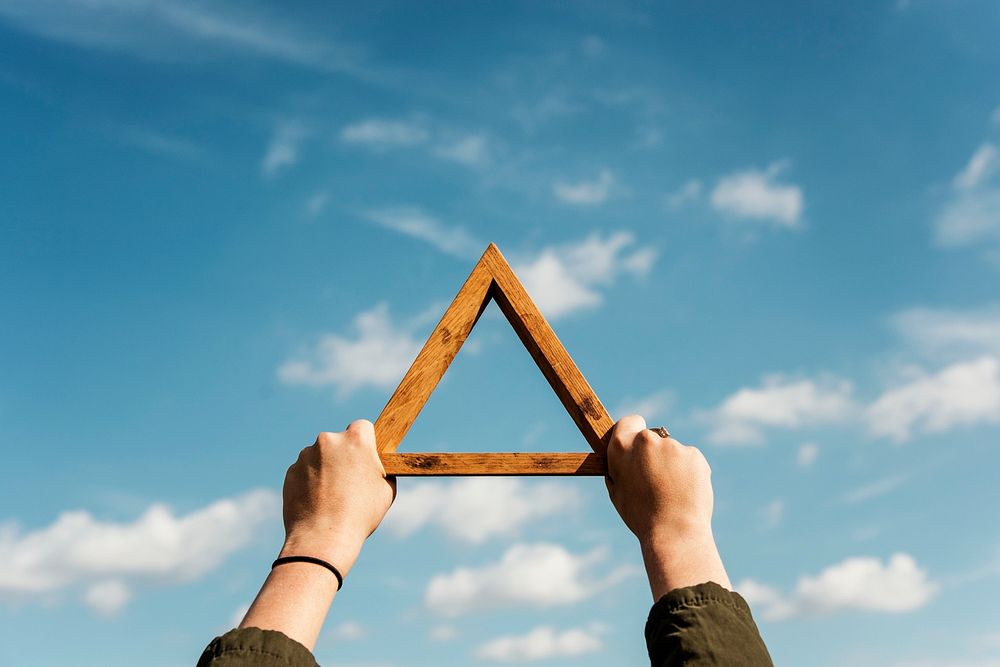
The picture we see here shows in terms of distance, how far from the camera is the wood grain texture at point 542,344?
4.28m

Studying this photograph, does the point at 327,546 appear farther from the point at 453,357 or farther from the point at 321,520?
the point at 453,357

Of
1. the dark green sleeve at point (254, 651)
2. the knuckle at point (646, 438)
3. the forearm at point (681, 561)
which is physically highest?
the knuckle at point (646, 438)

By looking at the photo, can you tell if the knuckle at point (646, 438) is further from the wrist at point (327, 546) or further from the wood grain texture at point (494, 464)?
the wrist at point (327, 546)

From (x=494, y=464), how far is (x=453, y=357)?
0.60 metres

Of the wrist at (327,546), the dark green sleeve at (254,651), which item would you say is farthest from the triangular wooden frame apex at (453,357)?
the dark green sleeve at (254,651)

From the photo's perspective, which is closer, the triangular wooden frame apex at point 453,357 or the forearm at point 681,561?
the forearm at point 681,561

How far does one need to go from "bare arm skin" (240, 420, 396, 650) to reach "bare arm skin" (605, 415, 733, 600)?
110 cm

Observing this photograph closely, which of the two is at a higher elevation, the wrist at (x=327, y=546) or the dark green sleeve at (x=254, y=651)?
the wrist at (x=327, y=546)

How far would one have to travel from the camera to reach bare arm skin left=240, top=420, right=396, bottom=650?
2988 mm

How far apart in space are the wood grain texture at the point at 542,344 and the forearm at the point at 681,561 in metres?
1.04

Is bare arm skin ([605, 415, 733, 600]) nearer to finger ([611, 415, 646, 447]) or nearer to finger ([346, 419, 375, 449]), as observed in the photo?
finger ([611, 415, 646, 447])

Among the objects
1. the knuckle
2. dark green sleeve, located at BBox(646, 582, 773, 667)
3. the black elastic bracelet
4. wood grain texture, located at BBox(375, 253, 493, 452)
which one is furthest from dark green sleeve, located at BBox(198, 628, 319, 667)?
the knuckle

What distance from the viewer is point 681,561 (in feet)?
10.1

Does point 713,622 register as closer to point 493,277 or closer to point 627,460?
point 627,460
